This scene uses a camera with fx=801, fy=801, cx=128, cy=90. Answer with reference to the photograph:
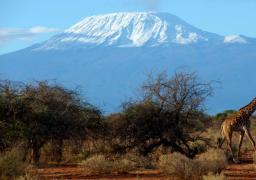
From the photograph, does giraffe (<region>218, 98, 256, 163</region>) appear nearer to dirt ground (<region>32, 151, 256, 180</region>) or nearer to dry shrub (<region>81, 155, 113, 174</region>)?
dirt ground (<region>32, 151, 256, 180</region>)

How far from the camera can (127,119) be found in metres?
24.1

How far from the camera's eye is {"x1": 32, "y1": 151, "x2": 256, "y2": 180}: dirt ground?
63.6ft

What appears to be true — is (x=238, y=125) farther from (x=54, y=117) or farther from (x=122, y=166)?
(x=54, y=117)

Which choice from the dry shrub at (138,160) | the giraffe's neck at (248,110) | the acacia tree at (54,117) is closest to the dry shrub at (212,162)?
the dry shrub at (138,160)

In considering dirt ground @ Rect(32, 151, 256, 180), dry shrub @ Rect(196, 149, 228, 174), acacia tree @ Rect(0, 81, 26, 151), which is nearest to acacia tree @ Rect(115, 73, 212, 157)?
dirt ground @ Rect(32, 151, 256, 180)

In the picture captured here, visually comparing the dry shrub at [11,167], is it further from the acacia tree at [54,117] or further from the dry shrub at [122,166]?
the acacia tree at [54,117]

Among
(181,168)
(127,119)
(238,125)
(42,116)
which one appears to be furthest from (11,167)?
(238,125)

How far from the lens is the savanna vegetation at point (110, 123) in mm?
22859

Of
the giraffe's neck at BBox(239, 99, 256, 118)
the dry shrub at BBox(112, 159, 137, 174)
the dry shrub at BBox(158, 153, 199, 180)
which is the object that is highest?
the giraffe's neck at BBox(239, 99, 256, 118)

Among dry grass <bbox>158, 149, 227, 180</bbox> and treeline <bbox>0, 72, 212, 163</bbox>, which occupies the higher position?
treeline <bbox>0, 72, 212, 163</bbox>

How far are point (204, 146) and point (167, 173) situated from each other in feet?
18.8

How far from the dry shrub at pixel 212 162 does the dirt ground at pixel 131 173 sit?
269 mm

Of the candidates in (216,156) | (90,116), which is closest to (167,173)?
(216,156)

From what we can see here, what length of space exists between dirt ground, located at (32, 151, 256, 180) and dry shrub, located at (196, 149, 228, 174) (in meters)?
0.27
